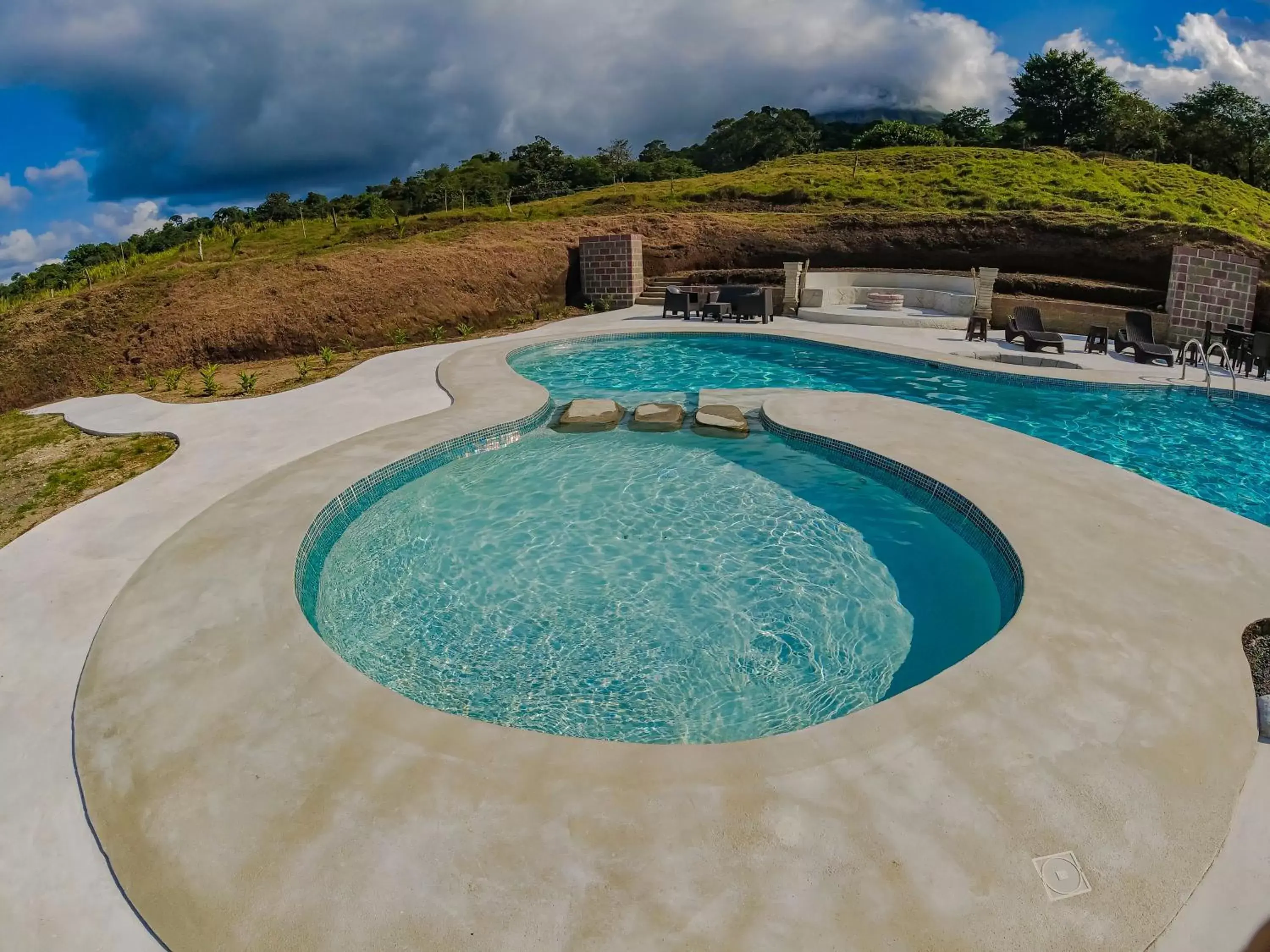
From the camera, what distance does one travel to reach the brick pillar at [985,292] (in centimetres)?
1412

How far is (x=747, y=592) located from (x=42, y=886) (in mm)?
4192

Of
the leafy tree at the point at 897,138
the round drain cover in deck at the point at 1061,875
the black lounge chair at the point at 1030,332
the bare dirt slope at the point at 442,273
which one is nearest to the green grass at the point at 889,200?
the bare dirt slope at the point at 442,273

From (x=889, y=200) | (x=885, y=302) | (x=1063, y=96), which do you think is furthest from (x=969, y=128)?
(x=885, y=302)

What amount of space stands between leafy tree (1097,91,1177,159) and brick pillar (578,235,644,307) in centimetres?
3537

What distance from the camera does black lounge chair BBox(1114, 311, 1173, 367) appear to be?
1131 cm

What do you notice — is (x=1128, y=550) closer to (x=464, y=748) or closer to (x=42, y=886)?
(x=464, y=748)

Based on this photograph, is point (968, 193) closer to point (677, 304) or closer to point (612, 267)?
point (612, 267)

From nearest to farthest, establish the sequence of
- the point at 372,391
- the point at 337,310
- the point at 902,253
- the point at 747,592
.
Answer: the point at 747,592 < the point at 372,391 < the point at 337,310 < the point at 902,253

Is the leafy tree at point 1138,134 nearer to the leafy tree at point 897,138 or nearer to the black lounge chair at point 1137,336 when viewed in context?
the leafy tree at point 897,138

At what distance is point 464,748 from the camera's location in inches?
131

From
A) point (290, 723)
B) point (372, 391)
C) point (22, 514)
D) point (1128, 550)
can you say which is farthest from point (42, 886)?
point (372, 391)

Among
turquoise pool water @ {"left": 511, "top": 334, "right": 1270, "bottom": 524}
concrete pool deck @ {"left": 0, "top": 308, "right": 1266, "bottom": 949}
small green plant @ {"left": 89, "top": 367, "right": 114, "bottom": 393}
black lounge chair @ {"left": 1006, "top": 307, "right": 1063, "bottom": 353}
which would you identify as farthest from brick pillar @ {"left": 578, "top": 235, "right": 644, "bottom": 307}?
small green plant @ {"left": 89, "top": 367, "right": 114, "bottom": 393}

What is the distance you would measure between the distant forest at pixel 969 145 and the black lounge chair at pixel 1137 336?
25075mm

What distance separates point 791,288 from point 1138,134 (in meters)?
37.7
